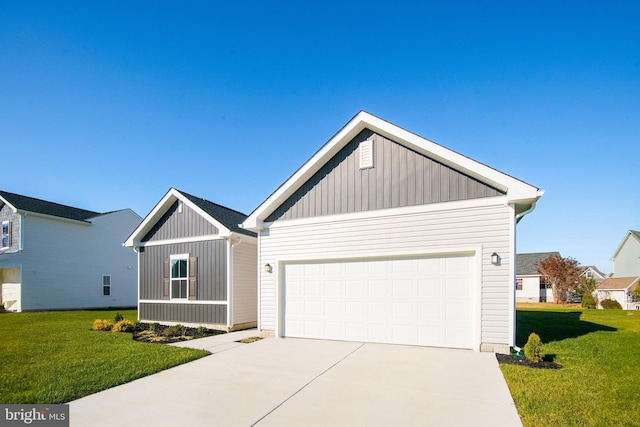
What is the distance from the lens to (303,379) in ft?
19.1

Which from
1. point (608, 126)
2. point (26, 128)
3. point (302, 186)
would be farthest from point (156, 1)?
point (608, 126)

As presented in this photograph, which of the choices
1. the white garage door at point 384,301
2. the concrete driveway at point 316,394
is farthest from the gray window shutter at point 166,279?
the concrete driveway at point 316,394

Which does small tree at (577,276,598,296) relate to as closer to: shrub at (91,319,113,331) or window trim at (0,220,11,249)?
shrub at (91,319,113,331)

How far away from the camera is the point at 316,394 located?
199 inches

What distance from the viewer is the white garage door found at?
808 centimetres

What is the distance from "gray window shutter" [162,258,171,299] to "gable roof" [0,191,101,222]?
40.6 ft

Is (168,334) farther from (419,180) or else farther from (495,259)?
(495,259)

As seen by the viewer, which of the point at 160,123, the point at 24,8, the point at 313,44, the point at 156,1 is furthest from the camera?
the point at 160,123

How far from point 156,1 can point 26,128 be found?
579 centimetres

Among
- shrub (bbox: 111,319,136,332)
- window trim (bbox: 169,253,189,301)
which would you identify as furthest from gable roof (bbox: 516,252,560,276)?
shrub (bbox: 111,319,136,332)

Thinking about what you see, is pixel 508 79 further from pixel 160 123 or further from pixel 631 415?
pixel 160 123

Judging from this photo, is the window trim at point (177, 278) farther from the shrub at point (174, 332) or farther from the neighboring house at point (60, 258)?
the neighboring house at point (60, 258)

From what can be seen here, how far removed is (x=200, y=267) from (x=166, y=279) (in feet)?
6.36

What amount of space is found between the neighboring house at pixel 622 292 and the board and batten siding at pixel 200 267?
30660 millimetres
